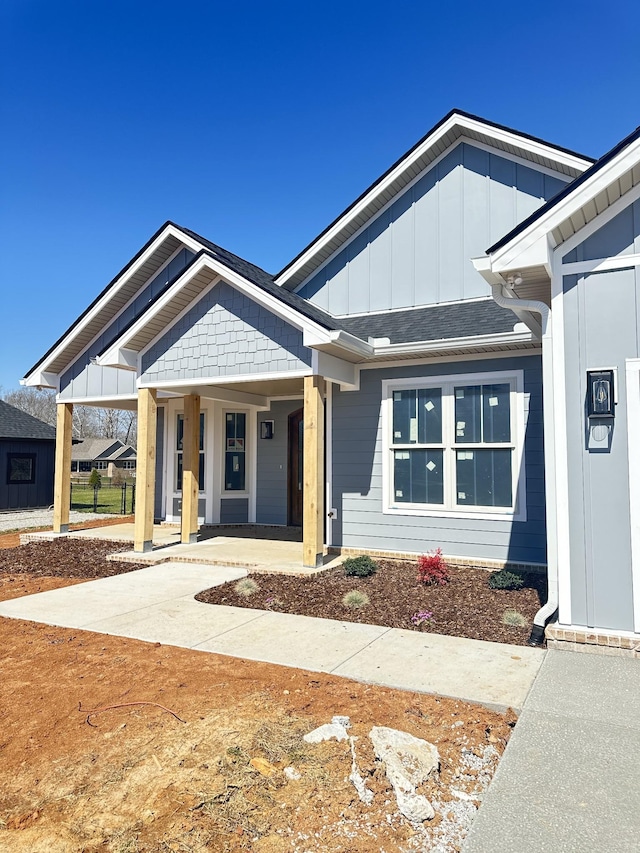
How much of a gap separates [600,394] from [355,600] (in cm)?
326

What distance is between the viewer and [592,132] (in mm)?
11961

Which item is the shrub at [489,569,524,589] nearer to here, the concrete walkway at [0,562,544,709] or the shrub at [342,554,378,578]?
the shrub at [342,554,378,578]

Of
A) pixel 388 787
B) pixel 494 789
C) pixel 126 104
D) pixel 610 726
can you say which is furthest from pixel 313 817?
pixel 126 104

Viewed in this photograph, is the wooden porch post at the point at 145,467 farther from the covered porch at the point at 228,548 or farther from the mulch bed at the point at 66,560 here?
the mulch bed at the point at 66,560

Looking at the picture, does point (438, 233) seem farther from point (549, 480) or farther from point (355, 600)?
point (355, 600)

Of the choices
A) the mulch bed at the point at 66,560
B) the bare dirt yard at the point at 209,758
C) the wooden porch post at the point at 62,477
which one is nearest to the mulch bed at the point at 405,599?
the bare dirt yard at the point at 209,758

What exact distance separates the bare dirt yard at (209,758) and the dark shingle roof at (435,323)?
5.24 metres

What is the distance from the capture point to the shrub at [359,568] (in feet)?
23.5

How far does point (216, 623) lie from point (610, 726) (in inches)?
138

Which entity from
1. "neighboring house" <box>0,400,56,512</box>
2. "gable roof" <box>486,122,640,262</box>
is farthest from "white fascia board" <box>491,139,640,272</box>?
"neighboring house" <box>0,400,56,512</box>

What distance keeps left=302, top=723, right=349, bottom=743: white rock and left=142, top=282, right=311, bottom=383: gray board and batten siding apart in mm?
5110

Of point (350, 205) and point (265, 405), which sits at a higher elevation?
point (350, 205)

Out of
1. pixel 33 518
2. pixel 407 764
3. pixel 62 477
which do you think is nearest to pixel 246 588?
pixel 407 764

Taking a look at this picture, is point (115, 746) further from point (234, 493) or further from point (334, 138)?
point (334, 138)
